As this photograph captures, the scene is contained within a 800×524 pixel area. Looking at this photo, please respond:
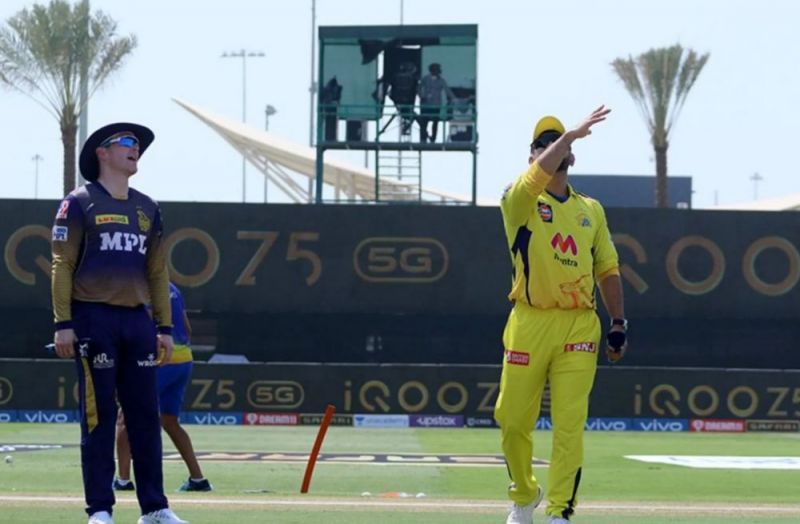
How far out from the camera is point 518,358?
29.2 ft

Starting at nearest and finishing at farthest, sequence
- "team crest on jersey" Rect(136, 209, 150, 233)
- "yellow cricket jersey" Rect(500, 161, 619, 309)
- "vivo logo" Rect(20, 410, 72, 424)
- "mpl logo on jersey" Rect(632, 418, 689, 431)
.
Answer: "team crest on jersey" Rect(136, 209, 150, 233) → "yellow cricket jersey" Rect(500, 161, 619, 309) → "vivo logo" Rect(20, 410, 72, 424) → "mpl logo on jersey" Rect(632, 418, 689, 431)

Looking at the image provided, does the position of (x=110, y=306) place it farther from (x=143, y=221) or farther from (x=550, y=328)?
(x=550, y=328)

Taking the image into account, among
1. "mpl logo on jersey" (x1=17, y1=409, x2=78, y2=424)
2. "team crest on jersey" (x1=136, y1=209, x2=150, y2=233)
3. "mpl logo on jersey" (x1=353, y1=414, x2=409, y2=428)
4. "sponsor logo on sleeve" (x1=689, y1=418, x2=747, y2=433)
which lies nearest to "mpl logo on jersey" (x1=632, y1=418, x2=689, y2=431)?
"sponsor logo on sleeve" (x1=689, y1=418, x2=747, y2=433)

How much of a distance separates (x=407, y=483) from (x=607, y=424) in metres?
13.1

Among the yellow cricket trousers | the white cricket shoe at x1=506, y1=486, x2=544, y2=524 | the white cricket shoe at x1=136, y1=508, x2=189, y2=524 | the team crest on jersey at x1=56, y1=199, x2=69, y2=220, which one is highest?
the team crest on jersey at x1=56, y1=199, x2=69, y2=220

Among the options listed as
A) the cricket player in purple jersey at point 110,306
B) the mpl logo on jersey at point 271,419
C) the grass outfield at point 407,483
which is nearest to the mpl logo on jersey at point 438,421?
the grass outfield at point 407,483

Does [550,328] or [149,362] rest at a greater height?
[550,328]

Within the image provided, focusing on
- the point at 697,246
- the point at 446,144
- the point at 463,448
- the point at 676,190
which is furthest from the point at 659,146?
the point at 676,190

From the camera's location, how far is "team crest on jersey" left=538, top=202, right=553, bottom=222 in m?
8.91

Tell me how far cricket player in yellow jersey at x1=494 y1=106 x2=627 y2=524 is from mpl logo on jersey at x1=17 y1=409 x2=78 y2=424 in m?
18.8

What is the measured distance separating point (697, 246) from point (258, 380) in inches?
322

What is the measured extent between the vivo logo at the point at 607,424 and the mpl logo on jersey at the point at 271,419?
4.72 metres

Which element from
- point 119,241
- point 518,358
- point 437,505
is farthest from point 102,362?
point 437,505

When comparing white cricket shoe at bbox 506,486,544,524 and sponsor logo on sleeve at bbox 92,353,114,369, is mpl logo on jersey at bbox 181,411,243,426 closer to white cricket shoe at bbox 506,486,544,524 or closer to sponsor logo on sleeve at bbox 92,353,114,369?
white cricket shoe at bbox 506,486,544,524
